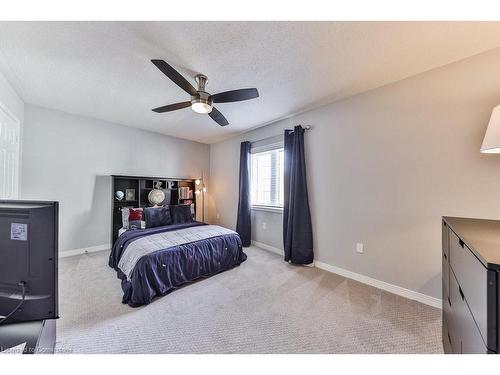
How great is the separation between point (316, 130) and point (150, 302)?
3.05 metres

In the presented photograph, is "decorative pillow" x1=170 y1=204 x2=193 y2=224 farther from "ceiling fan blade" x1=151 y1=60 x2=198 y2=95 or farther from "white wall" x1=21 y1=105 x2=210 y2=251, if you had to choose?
"ceiling fan blade" x1=151 y1=60 x2=198 y2=95

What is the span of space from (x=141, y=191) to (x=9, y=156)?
1766 mm

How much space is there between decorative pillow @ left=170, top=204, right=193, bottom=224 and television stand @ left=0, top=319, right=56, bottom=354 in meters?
2.77

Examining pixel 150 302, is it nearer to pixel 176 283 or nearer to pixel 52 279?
pixel 176 283

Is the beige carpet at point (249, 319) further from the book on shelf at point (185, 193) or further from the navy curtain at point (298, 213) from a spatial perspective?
the book on shelf at point (185, 193)

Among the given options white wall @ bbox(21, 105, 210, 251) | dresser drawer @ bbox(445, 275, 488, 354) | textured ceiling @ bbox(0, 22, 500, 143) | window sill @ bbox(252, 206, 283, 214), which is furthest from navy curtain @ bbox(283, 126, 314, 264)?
white wall @ bbox(21, 105, 210, 251)

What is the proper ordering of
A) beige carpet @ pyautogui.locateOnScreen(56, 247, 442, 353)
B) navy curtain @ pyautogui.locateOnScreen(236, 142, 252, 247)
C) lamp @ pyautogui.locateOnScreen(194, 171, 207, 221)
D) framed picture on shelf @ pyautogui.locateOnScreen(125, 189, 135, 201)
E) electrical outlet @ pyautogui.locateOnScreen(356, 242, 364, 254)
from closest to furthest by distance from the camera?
1. beige carpet @ pyautogui.locateOnScreen(56, 247, 442, 353)
2. electrical outlet @ pyautogui.locateOnScreen(356, 242, 364, 254)
3. framed picture on shelf @ pyautogui.locateOnScreen(125, 189, 135, 201)
4. navy curtain @ pyautogui.locateOnScreen(236, 142, 252, 247)
5. lamp @ pyautogui.locateOnScreen(194, 171, 207, 221)

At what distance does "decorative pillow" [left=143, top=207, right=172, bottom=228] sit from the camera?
3279 millimetres

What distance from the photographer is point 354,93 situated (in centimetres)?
250

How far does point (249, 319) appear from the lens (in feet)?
5.82

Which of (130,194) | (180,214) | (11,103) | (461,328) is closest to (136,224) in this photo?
(180,214)
